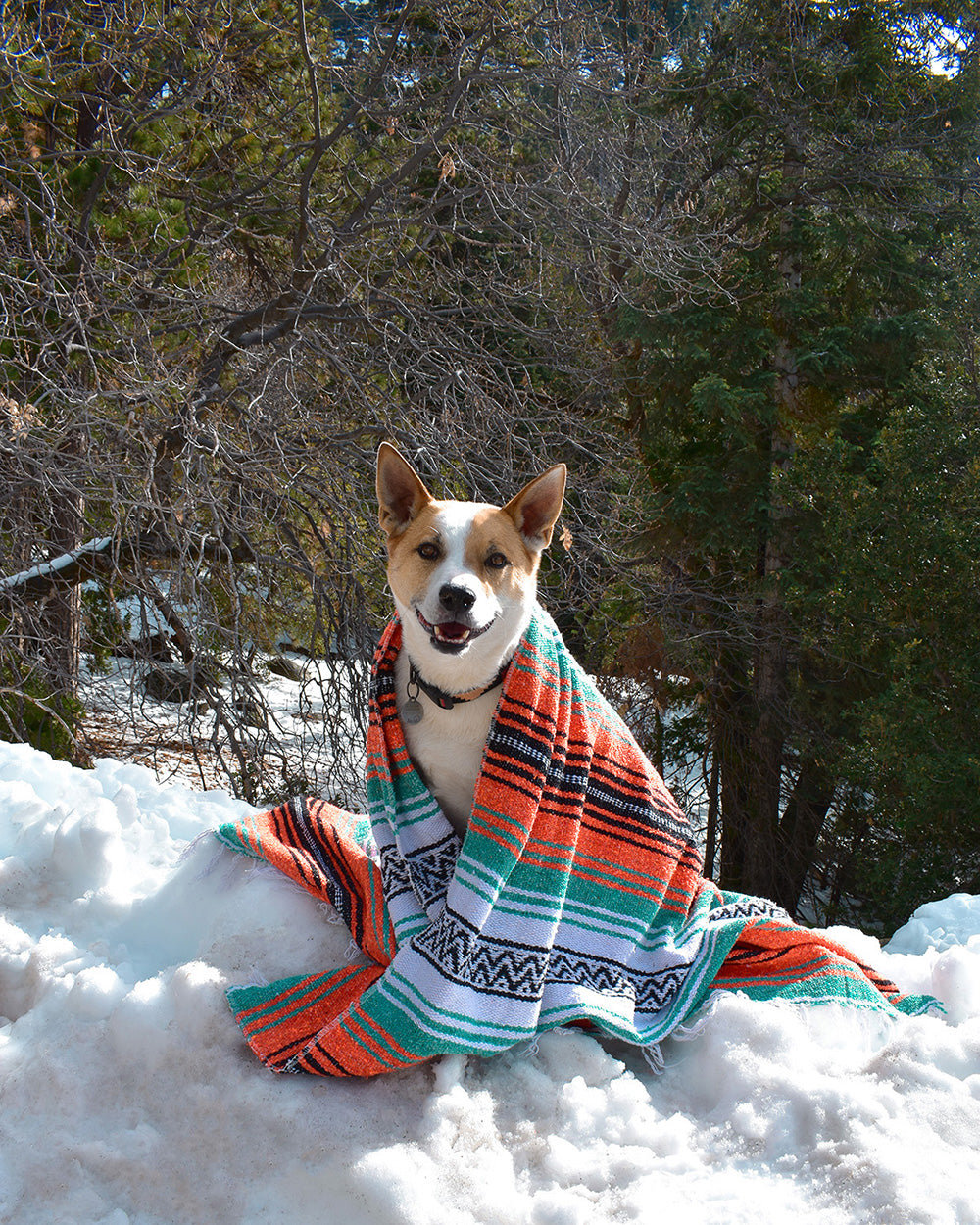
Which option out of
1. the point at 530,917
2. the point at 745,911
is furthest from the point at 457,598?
the point at 745,911

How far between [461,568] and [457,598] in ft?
0.47

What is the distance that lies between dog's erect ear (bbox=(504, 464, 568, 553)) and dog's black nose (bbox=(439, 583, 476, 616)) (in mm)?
429

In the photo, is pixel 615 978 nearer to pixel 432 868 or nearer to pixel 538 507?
pixel 432 868

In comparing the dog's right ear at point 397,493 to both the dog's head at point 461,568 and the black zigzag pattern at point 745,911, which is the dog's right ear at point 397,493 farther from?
the black zigzag pattern at point 745,911

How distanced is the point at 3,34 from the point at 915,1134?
598 cm

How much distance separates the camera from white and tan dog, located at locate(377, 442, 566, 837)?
2.54m

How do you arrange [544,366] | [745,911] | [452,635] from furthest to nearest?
1. [544,366]
2. [745,911]
3. [452,635]

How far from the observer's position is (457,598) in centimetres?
250

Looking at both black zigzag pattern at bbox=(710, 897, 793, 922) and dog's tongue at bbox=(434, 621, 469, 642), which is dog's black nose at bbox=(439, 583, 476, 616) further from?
black zigzag pattern at bbox=(710, 897, 793, 922)

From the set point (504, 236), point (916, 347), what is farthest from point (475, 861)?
point (916, 347)

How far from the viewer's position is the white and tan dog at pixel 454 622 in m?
2.54

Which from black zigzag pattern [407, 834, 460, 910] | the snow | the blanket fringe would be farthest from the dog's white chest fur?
the blanket fringe

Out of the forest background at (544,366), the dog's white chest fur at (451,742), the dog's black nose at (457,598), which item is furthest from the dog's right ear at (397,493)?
the forest background at (544,366)

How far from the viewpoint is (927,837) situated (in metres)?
6.78
